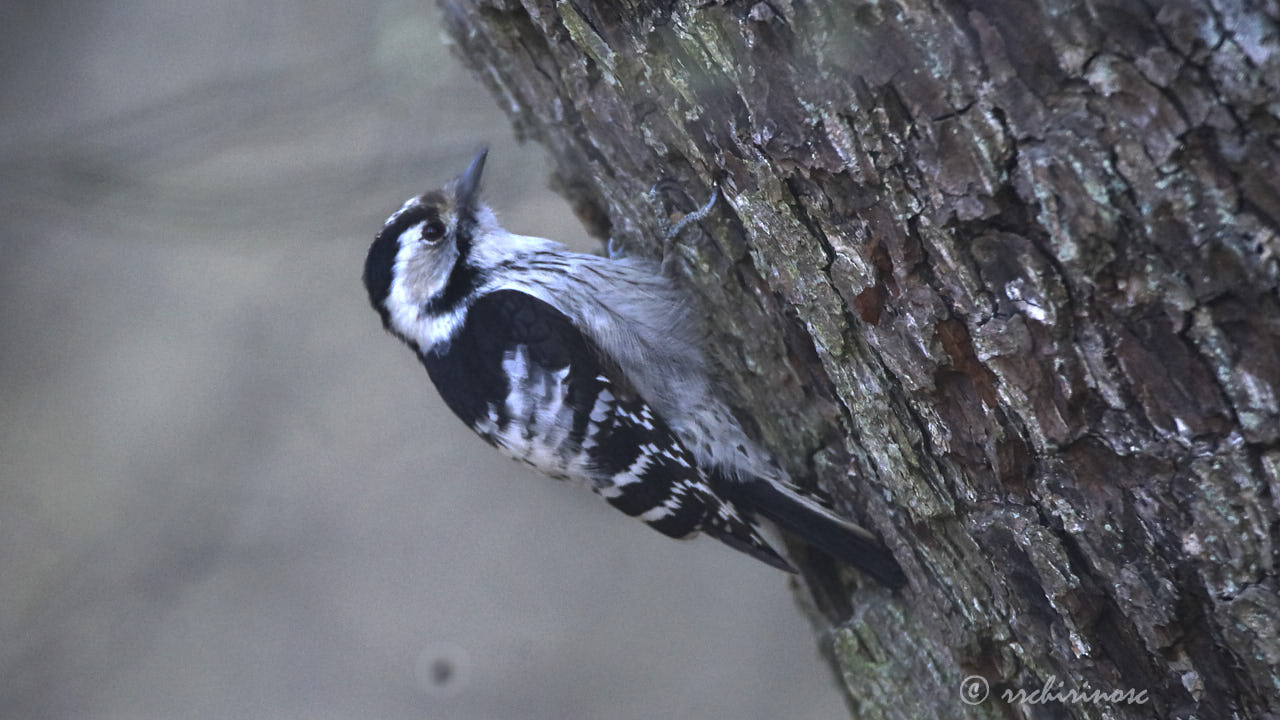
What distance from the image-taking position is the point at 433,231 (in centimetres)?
344

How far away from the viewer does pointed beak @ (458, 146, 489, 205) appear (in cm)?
357

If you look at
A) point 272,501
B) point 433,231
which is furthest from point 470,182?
point 272,501

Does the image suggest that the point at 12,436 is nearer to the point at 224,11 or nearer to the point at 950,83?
the point at 224,11

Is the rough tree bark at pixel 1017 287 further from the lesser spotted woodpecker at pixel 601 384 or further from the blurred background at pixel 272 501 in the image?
the blurred background at pixel 272 501

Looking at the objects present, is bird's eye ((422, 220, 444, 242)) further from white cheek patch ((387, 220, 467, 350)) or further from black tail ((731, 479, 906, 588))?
black tail ((731, 479, 906, 588))

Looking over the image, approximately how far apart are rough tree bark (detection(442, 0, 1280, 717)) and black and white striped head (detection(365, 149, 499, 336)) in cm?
94

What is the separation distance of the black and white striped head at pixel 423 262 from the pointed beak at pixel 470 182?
1 centimetres

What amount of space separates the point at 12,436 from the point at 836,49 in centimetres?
657

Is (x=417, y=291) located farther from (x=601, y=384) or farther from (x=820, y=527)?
(x=820, y=527)

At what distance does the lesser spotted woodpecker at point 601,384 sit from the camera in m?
3.10

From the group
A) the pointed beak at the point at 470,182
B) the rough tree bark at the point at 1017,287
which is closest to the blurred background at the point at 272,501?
the pointed beak at the point at 470,182

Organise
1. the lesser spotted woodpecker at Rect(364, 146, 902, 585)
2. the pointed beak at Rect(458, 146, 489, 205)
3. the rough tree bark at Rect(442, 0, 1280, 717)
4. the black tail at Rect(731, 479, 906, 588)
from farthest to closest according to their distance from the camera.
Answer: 1. the pointed beak at Rect(458, 146, 489, 205)
2. the lesser spotted woodpecker at Rect(364, 146, 902, 585)
3. the black tail at Rect(731, 479, 906, 588)
4. the rough tree bark at Rect(442, 0, 1280, 717)

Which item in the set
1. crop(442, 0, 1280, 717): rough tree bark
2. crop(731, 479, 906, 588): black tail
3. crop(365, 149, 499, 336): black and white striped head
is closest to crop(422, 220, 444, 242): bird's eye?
crop(365, 149, 499, 336): black and white striped head

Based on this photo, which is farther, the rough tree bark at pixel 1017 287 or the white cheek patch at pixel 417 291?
the white cheek patch at pixel 417 291
